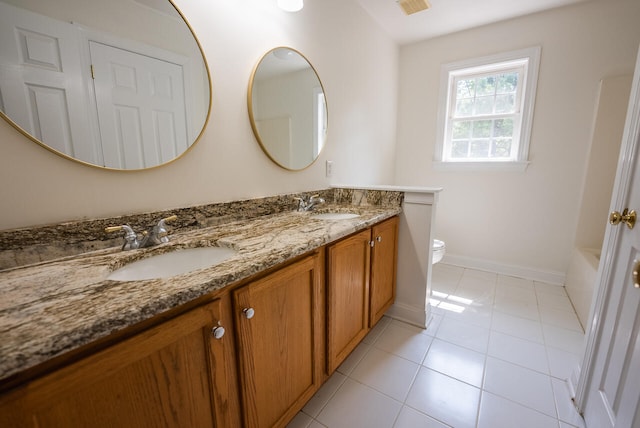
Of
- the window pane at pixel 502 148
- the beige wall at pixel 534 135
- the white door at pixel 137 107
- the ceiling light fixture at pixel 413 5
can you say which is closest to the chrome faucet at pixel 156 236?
the white door at pixel 137 107

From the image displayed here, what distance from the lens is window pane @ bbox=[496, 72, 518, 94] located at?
97.0 inches

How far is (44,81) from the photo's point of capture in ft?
2.56

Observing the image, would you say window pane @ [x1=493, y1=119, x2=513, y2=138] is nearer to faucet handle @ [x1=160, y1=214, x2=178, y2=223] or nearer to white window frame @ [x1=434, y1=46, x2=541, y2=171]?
white window frame @ [x1=434, y1=46, x2=541, y2=171]

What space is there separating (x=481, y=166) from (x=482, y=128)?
395 millimetres

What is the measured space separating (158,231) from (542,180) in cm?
305

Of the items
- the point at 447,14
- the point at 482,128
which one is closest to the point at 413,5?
the point at 447,14

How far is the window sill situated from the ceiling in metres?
1.28

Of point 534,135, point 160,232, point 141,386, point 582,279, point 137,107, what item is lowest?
point 582,279

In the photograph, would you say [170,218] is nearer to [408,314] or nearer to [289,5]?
[289,5]

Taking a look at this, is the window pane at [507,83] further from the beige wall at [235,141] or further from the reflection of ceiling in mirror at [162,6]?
the reflection of ceiling in mirror at [162,6]

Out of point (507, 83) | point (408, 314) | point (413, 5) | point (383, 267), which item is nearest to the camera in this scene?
point (383, 267)

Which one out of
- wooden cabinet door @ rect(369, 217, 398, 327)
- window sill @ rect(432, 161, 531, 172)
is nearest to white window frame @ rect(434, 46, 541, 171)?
window sill @ rect(432, 161, 531, 172)

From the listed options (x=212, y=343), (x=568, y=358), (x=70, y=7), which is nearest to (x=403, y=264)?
(x=568, y=358)

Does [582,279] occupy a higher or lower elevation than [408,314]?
higher
